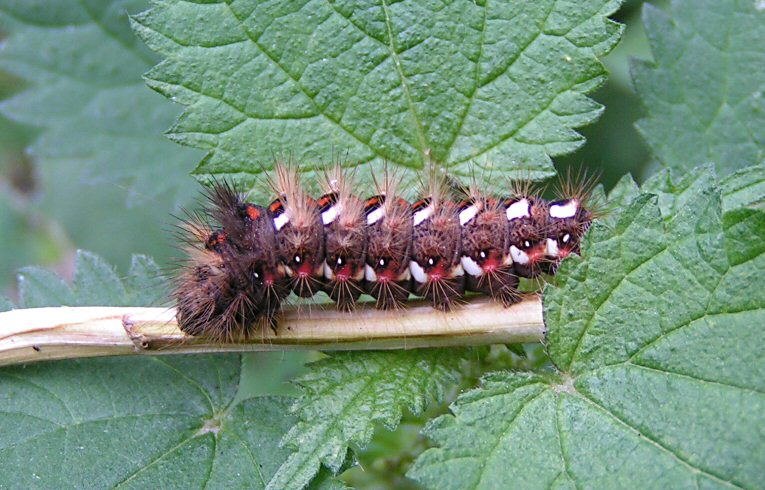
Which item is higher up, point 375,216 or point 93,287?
A: point 375,216

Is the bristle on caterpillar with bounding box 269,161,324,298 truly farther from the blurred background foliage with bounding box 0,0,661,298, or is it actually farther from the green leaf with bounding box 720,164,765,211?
the blurred background foliage with bounding box 0,0,661,298

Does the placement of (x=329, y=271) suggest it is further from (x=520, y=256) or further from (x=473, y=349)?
(x=520, y=256)

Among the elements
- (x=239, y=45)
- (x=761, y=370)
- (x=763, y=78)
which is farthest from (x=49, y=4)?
(x=761, y=370)

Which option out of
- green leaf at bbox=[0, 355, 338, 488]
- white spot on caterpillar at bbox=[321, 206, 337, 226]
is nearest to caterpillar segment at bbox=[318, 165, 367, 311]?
white spot on caterpillar at bbox=[321, 206, 337, 226]

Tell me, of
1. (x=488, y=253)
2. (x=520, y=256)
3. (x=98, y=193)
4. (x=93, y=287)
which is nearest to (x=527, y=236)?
(x=520, y=256)

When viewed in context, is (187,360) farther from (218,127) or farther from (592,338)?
(592,338)

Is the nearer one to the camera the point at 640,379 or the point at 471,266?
the point at 640,379

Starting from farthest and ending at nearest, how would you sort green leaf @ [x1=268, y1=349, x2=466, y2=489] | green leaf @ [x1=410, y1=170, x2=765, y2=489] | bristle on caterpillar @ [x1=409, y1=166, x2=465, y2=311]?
bristle on caterpillar @ [x1=409, y1=166, x2=465, y2=311] → green leaf @ [x1=268, y1=349, x2=466, y2=489] → green leaf @ [x1=410, y1=170, x2=765, y2=489]

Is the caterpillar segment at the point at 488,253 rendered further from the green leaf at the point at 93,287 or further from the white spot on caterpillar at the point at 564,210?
the green leaf at the point at 93,287
